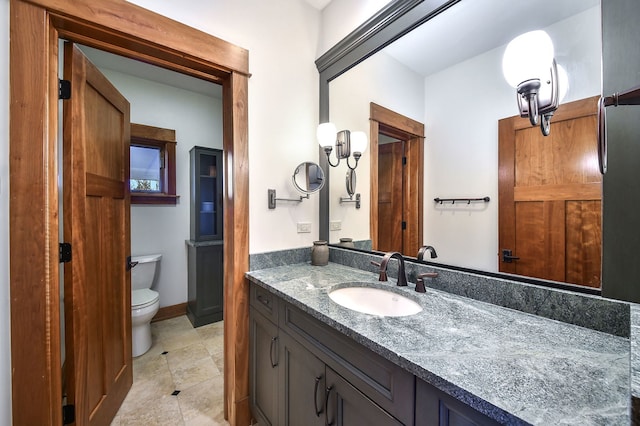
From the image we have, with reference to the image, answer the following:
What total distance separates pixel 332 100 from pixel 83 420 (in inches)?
91.9

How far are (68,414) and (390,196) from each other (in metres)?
1.99

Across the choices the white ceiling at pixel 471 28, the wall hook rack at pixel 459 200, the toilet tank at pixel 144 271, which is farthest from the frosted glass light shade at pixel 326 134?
the toilet tank at pixel 144 271

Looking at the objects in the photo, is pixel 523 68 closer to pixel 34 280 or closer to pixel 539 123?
pixel 539 123

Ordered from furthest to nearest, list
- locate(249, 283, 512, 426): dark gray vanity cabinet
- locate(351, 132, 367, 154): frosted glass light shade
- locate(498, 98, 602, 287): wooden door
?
1. locate(351, 132, 367, 154): frosted glass light shade
2. locate(498, 98, 602, 287): wooden door
3. locate(249, 283, 512, 426): dark gray vanity cabinet

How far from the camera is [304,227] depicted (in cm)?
192

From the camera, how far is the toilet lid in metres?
2.18

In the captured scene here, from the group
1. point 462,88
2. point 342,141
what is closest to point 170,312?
point 342,141

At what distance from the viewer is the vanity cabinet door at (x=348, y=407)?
0.76 m

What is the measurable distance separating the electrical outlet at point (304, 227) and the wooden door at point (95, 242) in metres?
1.19

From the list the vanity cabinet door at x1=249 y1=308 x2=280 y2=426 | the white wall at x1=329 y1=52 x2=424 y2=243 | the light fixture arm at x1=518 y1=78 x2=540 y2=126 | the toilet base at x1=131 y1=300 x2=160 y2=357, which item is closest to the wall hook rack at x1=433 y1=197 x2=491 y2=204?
the light fixture arm at x1=518 y1=78 x2=540 y2=126

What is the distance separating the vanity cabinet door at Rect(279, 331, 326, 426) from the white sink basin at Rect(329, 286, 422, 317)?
0.28 m

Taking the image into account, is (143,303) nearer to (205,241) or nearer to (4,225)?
(205,241)

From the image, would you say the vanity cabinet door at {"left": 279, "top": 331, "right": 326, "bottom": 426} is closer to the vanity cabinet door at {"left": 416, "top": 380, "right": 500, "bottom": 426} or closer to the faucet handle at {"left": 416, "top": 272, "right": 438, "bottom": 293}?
the vanity cabinet door at {"left": 416, "top": 380, "right": 500, "bottom": 426}

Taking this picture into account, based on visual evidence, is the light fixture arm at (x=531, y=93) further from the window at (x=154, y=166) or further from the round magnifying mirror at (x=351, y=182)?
the window at (x=154, y=166)
